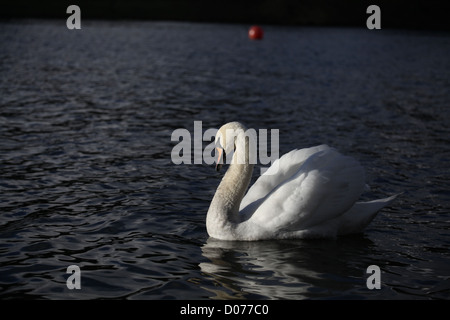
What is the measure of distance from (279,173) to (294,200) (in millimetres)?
949

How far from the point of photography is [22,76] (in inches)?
1145

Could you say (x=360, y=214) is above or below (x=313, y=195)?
below

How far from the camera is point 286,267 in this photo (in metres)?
8.45

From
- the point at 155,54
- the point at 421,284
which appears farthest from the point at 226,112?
the point at 155,54

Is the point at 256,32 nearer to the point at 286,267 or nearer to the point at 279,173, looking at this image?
the point at 279,173

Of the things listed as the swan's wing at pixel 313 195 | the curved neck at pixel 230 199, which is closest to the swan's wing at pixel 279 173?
the swan's wing at pixel 313 195

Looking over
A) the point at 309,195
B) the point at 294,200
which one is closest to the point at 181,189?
the point at 294,200

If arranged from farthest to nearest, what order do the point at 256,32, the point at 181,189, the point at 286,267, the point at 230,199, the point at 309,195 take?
the point at 256,32 → the point at 181,189 → the point at 230,199 → the point at 309,195 → the point at 286,267

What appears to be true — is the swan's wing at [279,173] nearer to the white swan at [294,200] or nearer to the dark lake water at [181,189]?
the white swan at [294,200]

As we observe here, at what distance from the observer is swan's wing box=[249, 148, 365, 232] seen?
8.98 meters

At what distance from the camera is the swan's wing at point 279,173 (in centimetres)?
971

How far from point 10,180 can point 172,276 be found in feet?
17.7

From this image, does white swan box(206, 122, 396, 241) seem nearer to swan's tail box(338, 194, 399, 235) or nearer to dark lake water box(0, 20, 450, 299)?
swan's tail box(338, 194, 399, 235)

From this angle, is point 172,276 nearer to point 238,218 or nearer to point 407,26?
point 238,218
